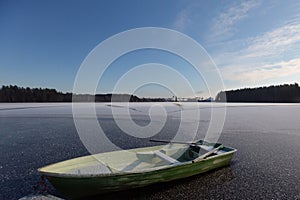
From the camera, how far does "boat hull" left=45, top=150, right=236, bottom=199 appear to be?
2.01 metres

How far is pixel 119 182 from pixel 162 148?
164 centimetres

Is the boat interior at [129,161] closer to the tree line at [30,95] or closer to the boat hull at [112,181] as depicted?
the boat hull at [112,181]

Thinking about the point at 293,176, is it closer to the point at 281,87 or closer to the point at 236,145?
the point at 236,145

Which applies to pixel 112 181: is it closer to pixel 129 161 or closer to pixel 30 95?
pixel 129 161

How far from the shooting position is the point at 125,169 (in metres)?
2.96

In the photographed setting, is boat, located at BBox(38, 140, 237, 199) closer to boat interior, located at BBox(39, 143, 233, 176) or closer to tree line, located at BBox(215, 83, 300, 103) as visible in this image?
boat interior, located at BBox(39, 143, 233, 176)

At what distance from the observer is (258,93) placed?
3859 centimetres

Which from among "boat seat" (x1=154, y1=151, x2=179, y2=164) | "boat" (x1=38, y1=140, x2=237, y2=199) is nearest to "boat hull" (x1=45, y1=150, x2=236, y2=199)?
"boat" (x1=38, y1=140, x2=237, y2=199)

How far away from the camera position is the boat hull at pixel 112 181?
2.01 m

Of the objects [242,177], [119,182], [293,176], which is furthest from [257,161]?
[119,182]

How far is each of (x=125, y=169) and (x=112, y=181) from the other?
2.75 feet

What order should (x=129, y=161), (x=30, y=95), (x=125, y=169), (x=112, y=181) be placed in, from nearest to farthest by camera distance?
(x=112, y=181), (x=125, y=169), (x=129, y=161), (x=30, y=95)

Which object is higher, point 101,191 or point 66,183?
point 66,183

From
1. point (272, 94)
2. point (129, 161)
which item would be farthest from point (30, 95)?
point (272, 94)
